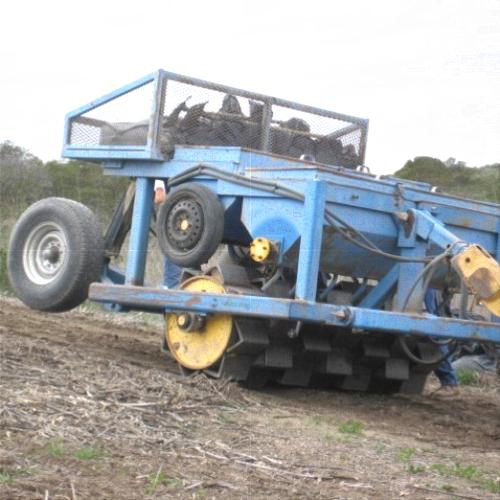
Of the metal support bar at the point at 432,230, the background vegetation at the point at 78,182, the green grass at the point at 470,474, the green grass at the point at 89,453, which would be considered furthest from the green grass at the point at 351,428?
the background vegetation at the point at 78,182

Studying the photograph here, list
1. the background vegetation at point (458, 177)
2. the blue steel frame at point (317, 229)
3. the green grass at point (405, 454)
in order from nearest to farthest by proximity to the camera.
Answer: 1. the green grass at point (405, 454)
2. the blue steel frame at point (317, 229)
3. the background vegetation at point (458, 177)

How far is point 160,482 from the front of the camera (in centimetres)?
535

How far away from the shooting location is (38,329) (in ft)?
35.9

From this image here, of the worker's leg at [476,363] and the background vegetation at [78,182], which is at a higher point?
the background vegetation at [78,182]

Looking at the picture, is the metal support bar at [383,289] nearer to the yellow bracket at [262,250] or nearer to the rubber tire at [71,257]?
the yellow bracket at [262,250]

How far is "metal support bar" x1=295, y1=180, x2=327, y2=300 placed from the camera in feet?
27.5

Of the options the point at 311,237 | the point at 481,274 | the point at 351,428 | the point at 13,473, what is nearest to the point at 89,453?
the point at 13,473

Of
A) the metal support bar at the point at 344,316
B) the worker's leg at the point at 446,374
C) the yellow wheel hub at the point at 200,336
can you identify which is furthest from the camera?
the worker's leg at the point at 446,374

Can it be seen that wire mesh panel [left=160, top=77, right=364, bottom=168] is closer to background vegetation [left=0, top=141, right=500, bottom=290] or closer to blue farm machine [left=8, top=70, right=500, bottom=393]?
blue farm machine [left=8, top=70, right=500, bottom=393]

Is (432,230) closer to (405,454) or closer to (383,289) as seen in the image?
(383,289)

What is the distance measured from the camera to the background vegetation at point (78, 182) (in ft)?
56.1

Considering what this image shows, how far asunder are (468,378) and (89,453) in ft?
21.3

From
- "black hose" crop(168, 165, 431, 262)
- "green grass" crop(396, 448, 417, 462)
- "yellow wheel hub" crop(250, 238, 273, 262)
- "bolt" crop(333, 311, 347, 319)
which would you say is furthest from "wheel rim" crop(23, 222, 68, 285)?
"green grass" crop(396, 448, 417, 462)

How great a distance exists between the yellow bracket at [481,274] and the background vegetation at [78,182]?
6.87 meters
